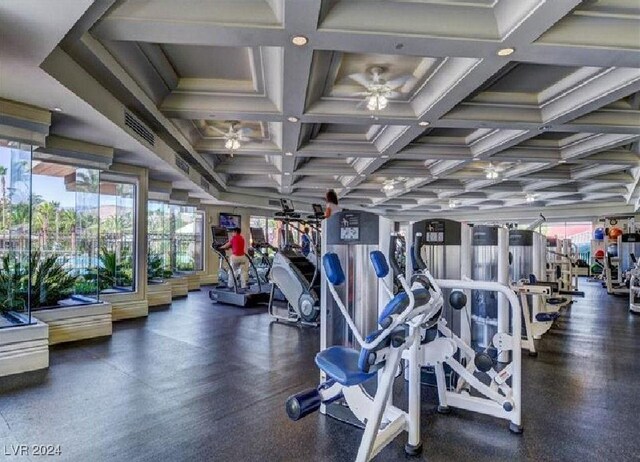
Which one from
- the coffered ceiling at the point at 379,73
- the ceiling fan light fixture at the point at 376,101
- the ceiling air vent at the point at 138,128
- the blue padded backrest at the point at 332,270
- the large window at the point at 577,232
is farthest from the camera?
the large window at the point at 577,232

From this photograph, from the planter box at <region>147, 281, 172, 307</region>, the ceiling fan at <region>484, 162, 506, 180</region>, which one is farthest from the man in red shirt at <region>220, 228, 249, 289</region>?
the ceiling fan at <region>484, 162, 506, 180</region>

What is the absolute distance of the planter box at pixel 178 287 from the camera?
934 cm

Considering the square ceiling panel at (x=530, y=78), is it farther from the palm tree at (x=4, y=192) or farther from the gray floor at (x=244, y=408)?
the palm tree at (x=4, y=192)

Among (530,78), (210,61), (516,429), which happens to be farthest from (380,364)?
(530,78)

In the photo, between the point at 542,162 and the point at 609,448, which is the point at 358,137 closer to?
the point at 542,162

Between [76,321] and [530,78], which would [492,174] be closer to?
[530,78]

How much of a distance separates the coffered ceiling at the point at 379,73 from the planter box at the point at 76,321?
9.03ft

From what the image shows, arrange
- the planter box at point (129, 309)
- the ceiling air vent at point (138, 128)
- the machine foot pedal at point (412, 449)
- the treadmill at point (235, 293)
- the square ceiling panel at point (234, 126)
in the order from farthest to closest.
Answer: the treadmill at point (235, 293) → the planter box at point (129, 309) → the square ceiling panel at point (234, 126) → the ceiling air vent at point (138, 128) → the machine foot pedal at point (412, 449)

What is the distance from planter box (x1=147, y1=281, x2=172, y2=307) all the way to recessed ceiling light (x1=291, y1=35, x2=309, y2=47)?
21.1 ft

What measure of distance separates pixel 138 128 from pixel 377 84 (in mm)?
3162

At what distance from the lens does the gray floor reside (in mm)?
2484

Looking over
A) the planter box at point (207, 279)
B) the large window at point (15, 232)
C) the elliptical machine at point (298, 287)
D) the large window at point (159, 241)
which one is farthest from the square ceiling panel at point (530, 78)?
the planter box at point (207, 279)

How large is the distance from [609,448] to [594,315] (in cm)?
609

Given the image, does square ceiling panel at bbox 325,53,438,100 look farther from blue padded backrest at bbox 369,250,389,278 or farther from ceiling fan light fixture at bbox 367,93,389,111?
blue padded backrest at bbox 369,250,389,278
